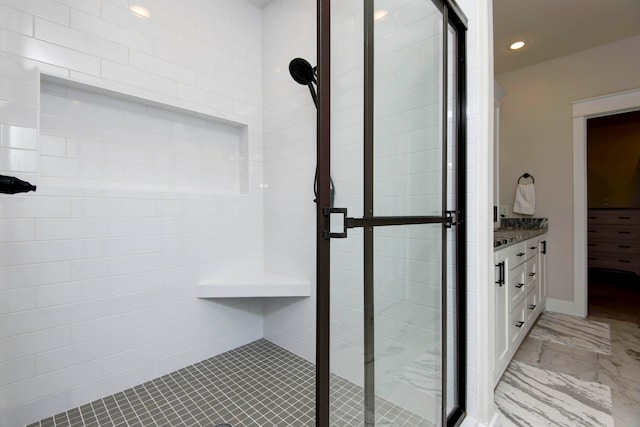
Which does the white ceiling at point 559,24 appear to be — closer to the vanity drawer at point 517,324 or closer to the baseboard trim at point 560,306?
the vanity drawer at point 517,324

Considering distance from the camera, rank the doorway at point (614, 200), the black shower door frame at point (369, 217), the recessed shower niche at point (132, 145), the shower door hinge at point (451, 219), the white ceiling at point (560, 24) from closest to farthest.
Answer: the black shower door frame at point (369, 217)
the shower door hinge at point (451, 219)
the recessed shower niche at point (132, 145)
the white ceiling at point (560, 24)
the doorway at point (614, 200)

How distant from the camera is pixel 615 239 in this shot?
4.72 meters

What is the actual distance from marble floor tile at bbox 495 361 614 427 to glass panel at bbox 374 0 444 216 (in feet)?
4.14

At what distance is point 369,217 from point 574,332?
2.86m

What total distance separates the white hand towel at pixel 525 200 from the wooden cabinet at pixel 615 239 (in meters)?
2.93

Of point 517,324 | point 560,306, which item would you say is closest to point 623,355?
point 517,324

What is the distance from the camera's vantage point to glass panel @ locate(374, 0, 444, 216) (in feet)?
3.19

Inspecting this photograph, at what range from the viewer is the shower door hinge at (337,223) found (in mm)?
737

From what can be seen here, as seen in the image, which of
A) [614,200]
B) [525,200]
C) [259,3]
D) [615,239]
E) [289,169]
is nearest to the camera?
[289,169]

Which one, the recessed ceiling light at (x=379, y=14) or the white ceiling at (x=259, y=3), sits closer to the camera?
the recessed ceiling light at (x=379, y=14)

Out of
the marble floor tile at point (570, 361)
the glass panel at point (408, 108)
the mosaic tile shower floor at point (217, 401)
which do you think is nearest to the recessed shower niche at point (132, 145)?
the mosaic tile shower floor at point (217, 401)

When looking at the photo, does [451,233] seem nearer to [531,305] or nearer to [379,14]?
[379,14]

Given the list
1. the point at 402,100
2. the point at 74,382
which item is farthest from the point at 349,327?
the point at 74,382

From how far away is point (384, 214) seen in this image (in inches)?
38.8
